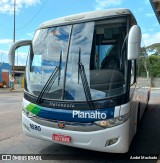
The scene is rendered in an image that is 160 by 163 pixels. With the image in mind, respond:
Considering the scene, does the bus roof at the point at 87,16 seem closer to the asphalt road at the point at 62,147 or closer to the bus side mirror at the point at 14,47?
the bus side mirror at the point at 14,47

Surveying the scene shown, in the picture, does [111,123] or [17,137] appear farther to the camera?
[17,137]

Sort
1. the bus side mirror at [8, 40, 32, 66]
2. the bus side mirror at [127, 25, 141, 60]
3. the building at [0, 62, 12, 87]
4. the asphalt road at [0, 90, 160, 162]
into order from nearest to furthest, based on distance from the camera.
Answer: the bus side mirror at [127, 25, 141, 60] → the asphalt road at [0, 90, 160, 162] → the bus side mirror at [8, 40, 32, 66] → the building at [0, 62, 12, 87]

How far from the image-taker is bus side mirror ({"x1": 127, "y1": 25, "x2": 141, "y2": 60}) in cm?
469

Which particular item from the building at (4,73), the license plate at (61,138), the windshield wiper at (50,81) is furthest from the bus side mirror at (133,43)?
the building at (4,73)

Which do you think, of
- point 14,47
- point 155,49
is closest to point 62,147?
point 14,47

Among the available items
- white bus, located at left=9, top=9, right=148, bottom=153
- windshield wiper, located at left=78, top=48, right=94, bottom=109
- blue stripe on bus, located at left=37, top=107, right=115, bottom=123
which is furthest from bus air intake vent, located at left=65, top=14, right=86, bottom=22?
blue stripe on bus, located at left=37, top=107, right=115, bottom=123

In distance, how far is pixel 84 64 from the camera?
5258 millimetres

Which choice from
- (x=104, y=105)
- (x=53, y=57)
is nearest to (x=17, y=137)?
(x=53, y=57)

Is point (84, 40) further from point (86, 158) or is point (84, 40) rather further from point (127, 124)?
point (86, 158)

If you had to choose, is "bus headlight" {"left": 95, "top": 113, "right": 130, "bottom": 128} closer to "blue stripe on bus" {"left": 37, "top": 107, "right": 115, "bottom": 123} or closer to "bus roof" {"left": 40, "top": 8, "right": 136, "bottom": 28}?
"blue stripe on bus" {"left": 37, "top": 107, "right": 115, "bottom": 123}

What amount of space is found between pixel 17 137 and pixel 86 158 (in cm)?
237

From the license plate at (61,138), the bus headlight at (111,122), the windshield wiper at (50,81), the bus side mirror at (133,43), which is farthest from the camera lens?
the windshield wiper at (50,81)

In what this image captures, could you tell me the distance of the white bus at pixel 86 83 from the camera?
484cm

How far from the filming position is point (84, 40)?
5355 millimetres
